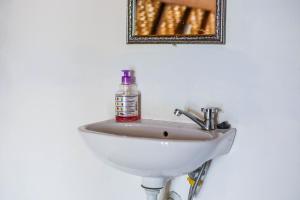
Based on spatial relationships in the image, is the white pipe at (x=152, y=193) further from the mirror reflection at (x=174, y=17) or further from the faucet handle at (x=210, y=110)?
the mirror reflection at (x=174, y=17)

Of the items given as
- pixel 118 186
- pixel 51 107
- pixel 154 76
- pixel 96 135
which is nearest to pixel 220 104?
pixel 154 76

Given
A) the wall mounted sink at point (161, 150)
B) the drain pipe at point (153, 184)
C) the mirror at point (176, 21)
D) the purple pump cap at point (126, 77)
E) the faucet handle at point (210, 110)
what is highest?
the mirror at point (176, 21)

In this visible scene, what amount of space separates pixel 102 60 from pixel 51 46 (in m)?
0.28

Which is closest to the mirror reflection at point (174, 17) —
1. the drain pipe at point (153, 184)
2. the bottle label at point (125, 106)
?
the bottle label at point (125, 106)

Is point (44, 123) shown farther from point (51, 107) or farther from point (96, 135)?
point (96, 135)

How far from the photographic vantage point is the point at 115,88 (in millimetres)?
1490

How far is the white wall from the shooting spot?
121 centimetres

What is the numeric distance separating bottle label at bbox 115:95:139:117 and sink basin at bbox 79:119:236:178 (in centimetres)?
17

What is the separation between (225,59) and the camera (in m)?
1.27

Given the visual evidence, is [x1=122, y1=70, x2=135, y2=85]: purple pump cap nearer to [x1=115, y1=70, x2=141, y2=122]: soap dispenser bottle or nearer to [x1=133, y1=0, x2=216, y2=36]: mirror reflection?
[x1=115, y1=70, x2=141, y2=122]: soap dispenser bottle

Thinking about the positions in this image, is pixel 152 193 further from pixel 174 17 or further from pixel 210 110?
pixel 174 17

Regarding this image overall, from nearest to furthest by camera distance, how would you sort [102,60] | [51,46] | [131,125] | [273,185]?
[273,185], [131,125], [102,60], [51,46]

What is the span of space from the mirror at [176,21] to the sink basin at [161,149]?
33cm

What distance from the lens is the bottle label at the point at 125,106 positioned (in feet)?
4.49
